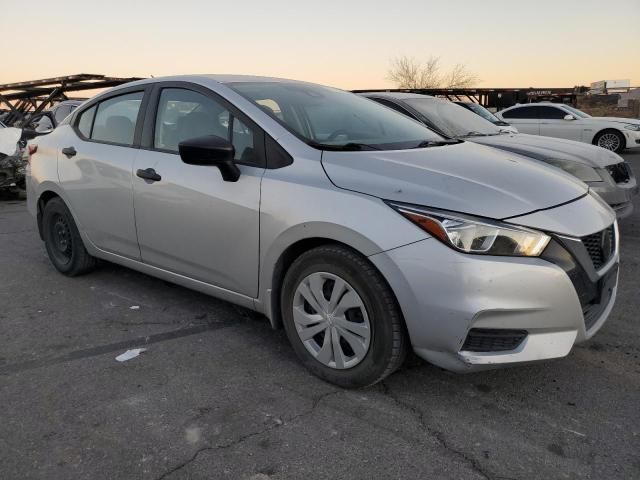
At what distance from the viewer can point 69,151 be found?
14.2 feet

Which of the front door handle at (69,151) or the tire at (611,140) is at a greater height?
the front door handle at (69,151)

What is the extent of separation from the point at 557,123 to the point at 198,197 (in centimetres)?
1278

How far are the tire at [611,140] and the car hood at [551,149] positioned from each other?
9.27m

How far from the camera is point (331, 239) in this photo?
272 centimetres

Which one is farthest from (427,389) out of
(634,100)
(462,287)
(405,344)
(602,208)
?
(634,100)

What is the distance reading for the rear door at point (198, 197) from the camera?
10.1 ft

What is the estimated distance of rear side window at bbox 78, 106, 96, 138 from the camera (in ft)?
14.3

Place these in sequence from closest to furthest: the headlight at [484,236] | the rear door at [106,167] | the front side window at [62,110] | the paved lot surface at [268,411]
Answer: the paved lot surface at [268,411], the headlight at [484,236], the rear door at [106,167], the front side window at [62,110]

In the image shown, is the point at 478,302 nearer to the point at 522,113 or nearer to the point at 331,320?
the point at 331,320

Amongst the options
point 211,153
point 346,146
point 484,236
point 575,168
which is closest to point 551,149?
point 575,168

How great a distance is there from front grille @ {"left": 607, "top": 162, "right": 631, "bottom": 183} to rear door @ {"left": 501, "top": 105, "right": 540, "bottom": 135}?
8.30 meters

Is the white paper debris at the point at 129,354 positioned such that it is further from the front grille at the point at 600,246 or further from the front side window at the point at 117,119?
the front grille at the point at 600,246

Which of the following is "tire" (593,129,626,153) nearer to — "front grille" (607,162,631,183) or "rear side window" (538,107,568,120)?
"rear side window" (538,107,568,120)

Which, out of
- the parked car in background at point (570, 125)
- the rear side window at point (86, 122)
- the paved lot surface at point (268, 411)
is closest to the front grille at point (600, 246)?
the paved lot surface at point (268, 411)
